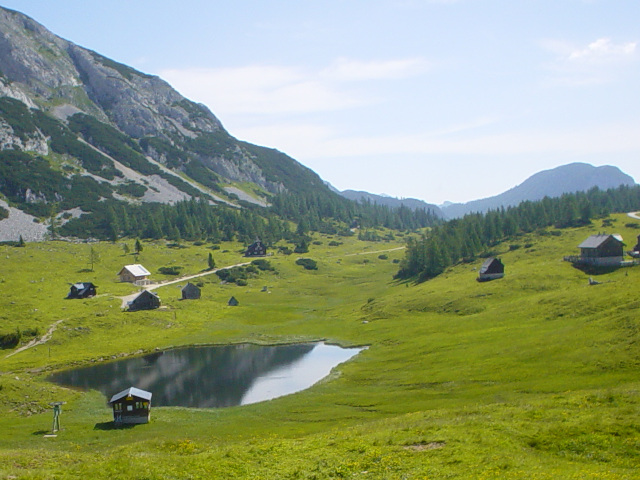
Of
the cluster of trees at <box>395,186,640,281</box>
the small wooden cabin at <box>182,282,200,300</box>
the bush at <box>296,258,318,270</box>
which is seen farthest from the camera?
the bush at <box>296,258,318,270</box>

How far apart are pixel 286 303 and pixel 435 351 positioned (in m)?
76.6

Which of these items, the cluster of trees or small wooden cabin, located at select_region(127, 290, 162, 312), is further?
the cluster of trees

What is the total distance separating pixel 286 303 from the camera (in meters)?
147

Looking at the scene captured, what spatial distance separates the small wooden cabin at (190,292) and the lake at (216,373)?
43.4m

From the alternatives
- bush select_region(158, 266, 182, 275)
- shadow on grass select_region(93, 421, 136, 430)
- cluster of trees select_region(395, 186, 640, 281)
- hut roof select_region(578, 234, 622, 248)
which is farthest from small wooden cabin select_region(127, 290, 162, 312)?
hut roof select_region(578, 234, 622, 248)

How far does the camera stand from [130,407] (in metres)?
55.9

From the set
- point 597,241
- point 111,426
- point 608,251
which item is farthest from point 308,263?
point 111,426

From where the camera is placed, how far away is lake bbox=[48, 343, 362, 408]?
70.0 metres

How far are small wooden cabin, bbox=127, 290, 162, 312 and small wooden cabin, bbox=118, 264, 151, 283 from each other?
95.5 ft

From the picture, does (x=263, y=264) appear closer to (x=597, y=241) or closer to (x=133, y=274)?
(x=133, y=274)

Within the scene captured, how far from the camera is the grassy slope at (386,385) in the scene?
28.9 metres

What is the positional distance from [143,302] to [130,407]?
7001cm

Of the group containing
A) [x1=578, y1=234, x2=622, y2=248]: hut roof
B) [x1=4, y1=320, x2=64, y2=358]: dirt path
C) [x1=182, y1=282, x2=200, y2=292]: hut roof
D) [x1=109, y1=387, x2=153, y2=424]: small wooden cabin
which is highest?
[x1=578, y1=234, x2=622, y2=248]: hut roof

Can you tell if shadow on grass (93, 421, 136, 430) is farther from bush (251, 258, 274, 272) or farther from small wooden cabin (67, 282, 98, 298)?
bush (251, 258, 274, 272)
